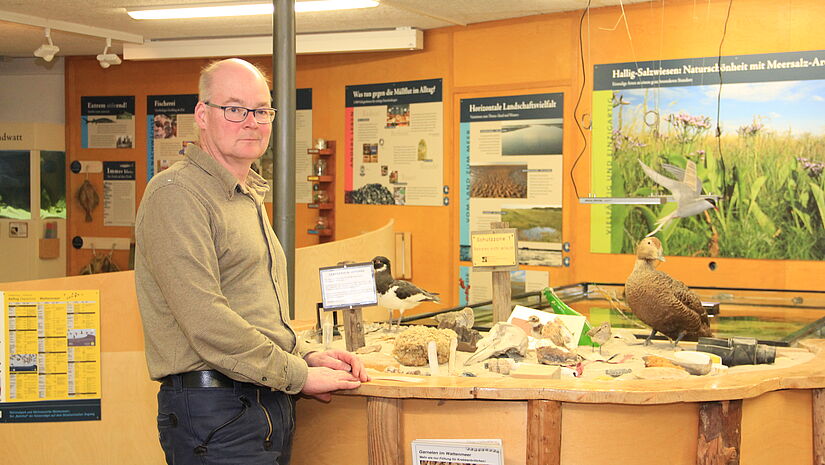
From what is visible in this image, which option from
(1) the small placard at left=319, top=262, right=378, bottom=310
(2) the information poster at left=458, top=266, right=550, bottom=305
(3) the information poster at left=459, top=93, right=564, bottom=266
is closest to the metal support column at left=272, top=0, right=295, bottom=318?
(1) the small placard at left=319, top=262, right=378, bottom=310

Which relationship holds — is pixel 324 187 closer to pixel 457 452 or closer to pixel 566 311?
pixel 566 311

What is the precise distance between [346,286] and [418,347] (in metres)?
0.33

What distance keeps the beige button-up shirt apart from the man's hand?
0.24m

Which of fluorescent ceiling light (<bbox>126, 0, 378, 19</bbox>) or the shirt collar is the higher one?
fluorescent ceiling light (<bbox>126, 0, 378, 19</bbox>)

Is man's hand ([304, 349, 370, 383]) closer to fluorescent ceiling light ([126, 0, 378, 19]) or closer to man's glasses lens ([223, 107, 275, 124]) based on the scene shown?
man's glasses lens ([223, 107, 275, 124])

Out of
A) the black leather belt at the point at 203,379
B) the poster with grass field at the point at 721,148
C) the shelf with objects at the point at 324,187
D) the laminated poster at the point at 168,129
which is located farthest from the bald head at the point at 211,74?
the laminated poster at the point at 168,129

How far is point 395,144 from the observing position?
757 centimetres

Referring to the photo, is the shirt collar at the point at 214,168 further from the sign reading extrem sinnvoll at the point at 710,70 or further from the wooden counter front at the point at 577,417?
the sign reading extrem sinnvoll at the point at 710,70

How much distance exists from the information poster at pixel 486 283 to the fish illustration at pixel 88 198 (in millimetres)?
4234

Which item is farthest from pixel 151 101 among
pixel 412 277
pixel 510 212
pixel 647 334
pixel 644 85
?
pixel 647 334

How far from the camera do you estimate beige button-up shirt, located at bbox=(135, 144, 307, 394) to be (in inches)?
78.4

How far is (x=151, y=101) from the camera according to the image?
8820 millimetres

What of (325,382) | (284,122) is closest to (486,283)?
(284,122)

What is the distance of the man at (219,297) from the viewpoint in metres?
2.00
